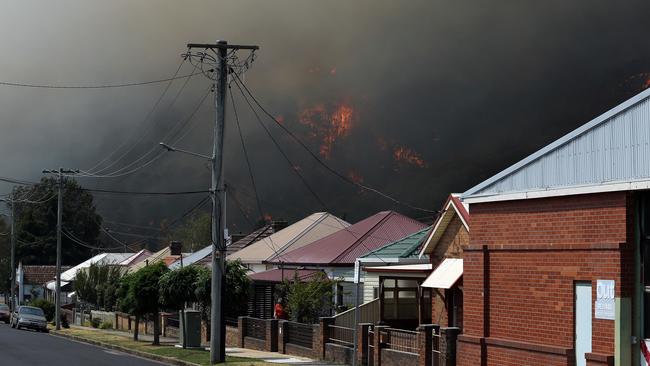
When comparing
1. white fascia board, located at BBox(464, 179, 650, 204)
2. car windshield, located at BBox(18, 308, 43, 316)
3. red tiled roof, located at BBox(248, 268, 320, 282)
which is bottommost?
car windshield, located at BBox(18, 308, 43, 316)

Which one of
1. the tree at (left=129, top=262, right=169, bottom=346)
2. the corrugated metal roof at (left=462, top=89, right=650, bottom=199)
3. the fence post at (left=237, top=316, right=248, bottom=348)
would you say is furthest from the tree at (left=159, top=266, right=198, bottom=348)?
the corrugated metal roof at (left=462, top=89, right=650, bottom=199)

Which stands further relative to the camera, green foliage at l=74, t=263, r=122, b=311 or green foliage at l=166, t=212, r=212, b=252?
green foliage at l=166, t=212, r=212, b=252

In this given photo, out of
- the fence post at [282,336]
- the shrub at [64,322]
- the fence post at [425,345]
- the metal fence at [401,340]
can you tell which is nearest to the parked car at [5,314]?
the shrub at [64,322]

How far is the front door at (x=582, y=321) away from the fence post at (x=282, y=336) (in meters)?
16.2

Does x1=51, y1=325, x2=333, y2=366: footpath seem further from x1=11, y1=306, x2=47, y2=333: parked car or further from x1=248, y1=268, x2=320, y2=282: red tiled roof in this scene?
x1=11, y1=306, x2=47, y2=333: parked car

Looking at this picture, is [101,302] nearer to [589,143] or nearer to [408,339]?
[408,339]

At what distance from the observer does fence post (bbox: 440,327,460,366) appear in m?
23.4

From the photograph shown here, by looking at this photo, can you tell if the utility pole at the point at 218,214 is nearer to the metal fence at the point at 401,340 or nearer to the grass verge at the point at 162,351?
the grass verge at the point at 162,351

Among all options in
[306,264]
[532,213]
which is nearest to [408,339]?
[532,213]

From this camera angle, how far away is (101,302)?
69500 mm

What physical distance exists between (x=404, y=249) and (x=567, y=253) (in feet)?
55.1

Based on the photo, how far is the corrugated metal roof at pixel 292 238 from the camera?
5071 centimetres

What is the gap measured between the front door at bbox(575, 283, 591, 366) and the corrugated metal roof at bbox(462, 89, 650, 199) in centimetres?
206

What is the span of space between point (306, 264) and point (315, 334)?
12.2 m
